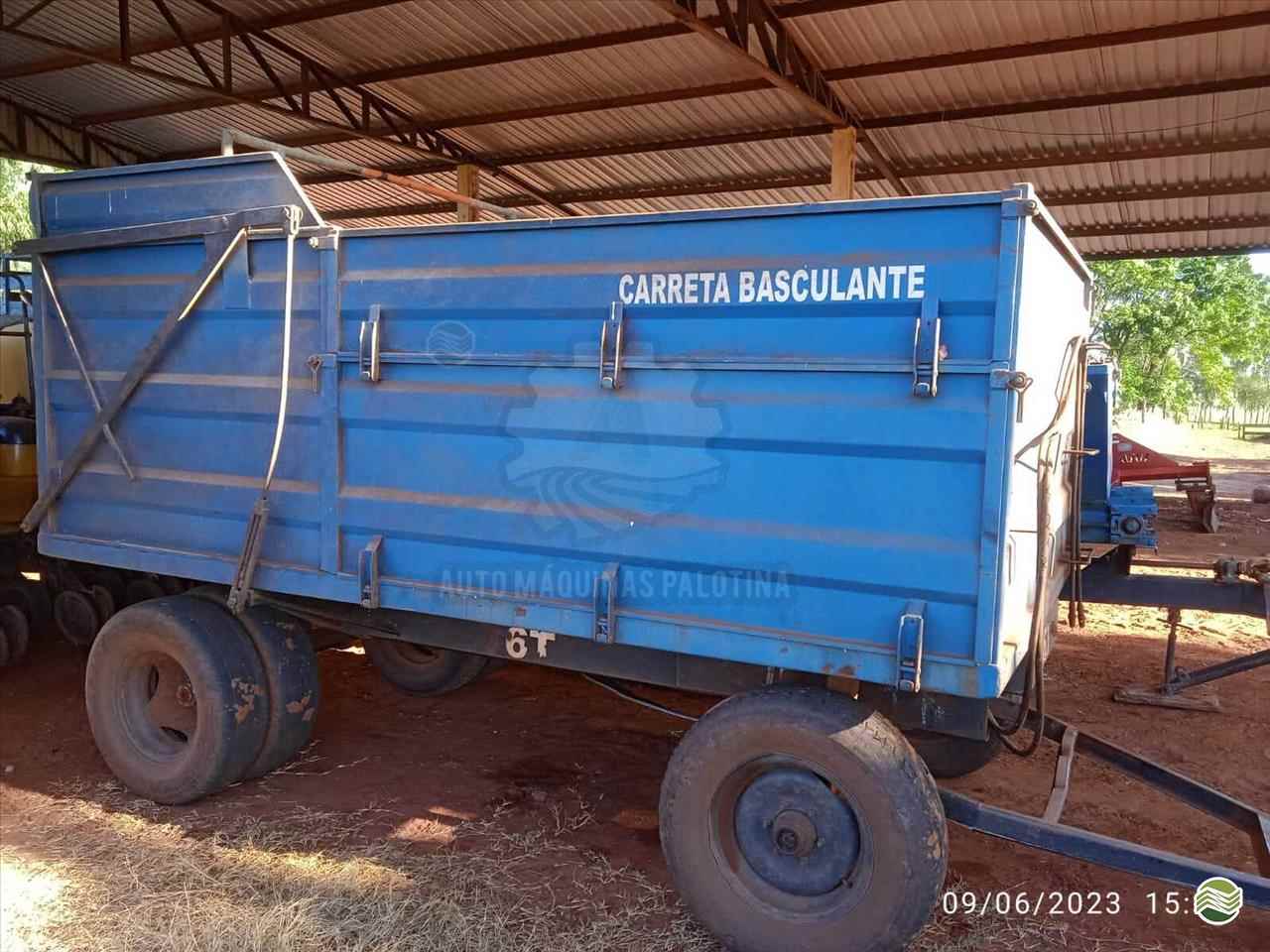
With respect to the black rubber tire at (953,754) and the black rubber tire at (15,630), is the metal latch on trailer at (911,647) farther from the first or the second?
the black rubber tire at (15,630)

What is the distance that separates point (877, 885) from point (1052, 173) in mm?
9701

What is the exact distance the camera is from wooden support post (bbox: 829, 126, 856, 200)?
9602 millimetres

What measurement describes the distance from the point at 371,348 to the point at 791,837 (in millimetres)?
2282

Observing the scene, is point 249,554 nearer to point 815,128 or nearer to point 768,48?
point 768,48

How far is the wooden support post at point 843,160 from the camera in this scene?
960 centimetres

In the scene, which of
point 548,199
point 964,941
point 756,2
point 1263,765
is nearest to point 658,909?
point 964,941

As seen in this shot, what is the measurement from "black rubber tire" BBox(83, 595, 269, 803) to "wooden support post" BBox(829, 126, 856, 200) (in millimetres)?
7638

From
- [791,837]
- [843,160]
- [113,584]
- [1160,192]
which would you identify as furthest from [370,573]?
[1160,192]

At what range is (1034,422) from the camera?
3043 millimetres

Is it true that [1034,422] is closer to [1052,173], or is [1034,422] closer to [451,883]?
[451,883]

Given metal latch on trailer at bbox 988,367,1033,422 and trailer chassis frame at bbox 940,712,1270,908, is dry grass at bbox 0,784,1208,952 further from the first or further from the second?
metal latch on trailer at bbox 988,367,1033,422

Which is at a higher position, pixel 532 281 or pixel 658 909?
pixel 532 281

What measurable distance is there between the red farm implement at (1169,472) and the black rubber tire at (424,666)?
27.7 ft
